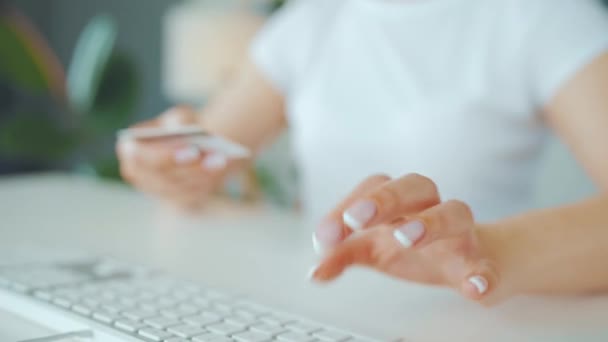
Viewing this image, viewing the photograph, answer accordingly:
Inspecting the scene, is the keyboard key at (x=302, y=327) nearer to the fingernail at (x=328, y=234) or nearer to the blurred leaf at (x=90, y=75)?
the fingernail at (x=328, y=234)

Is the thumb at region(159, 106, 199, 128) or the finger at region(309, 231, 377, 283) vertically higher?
the thumb at region(159, 106, 199, 128)

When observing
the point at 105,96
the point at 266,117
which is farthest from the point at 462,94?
the point at 105,96

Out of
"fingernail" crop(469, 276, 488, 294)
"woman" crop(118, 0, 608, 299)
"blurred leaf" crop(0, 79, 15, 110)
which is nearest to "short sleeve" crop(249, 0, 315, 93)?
"woman" crop(118, 0, 608, 299)

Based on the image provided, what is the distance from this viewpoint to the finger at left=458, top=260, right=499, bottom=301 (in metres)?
0.44

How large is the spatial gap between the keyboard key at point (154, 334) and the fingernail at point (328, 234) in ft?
0.30

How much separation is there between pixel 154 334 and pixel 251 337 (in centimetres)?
5

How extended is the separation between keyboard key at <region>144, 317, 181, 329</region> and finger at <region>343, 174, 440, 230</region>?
0.11 meters

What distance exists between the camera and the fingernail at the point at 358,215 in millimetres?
387

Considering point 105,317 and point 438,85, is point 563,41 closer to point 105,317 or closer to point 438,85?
point 438,85

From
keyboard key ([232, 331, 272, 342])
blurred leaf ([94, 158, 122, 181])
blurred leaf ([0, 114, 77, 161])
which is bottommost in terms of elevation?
keyboard key ([232, 331, 272, 342])

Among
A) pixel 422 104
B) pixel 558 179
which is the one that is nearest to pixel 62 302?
pixel 422 104

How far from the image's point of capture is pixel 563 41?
2.42 feet

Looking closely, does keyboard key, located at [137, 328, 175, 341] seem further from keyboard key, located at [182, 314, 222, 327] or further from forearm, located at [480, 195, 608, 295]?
forearm, located at [480, 195, 608, 295]

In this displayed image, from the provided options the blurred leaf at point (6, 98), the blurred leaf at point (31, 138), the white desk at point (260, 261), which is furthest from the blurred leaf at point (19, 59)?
the white desk at point (260, 261)
